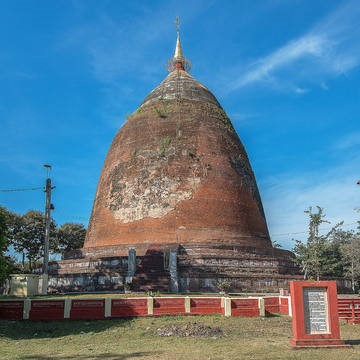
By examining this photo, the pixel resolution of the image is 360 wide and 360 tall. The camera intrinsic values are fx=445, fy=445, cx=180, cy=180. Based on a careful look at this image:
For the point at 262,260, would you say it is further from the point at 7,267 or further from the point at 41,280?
the point at 7,267

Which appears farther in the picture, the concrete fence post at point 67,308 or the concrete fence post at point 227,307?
the concrete fence post at point 227,307

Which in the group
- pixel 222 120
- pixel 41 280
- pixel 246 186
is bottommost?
pixel 41 280

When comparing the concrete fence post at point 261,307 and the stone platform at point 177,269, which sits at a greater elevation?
the stone platform at point 177,269

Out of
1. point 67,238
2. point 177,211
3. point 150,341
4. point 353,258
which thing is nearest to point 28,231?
point 67,238

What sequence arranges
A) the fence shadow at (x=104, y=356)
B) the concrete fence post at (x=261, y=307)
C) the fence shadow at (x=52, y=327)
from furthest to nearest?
the concrete fence post at (x=261, y=307) → the fence shadow at (x=52, y=327) → the fence shadow at (x=104, y=356)

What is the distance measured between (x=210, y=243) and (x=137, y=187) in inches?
195

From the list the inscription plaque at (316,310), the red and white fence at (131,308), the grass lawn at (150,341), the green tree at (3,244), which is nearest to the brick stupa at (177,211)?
the red and white fence at (131,308)

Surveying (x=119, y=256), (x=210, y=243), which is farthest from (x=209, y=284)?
(x=119, y=256)

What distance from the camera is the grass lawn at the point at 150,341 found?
7.50 m

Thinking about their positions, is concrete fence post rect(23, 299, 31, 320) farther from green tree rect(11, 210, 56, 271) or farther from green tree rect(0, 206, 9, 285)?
green tree rect(11, 210, 56, 271)

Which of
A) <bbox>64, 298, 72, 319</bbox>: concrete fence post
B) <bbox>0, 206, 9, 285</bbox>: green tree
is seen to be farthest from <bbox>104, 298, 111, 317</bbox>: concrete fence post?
<bbox>0, 206, 9, 285</bbox>: green tree

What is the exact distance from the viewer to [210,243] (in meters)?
19.9

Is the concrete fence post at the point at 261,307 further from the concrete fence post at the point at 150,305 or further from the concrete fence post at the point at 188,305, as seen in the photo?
the concrete fence post at the point at 150,305

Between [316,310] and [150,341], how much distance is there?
3.36 metres
